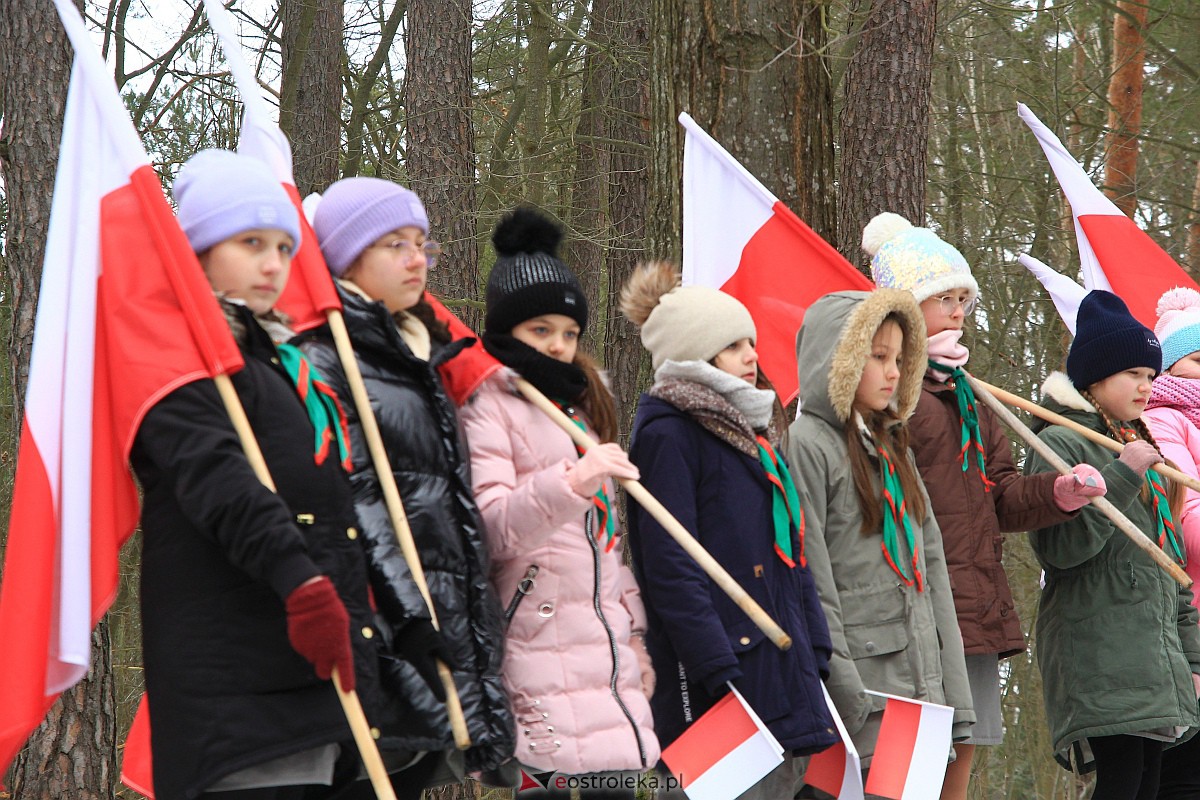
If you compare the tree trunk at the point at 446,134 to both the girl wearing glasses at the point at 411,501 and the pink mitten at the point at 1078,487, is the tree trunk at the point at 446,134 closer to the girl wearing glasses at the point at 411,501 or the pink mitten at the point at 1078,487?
the pink mitten at the point at 1078,487

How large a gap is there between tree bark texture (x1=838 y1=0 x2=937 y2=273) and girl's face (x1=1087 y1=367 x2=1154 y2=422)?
2047mm

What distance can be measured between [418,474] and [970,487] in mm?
2191

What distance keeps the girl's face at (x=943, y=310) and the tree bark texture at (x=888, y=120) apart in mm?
2078

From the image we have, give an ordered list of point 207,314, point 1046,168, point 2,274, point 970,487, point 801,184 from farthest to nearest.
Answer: point 1046,168 → point 2,274 → point 801,184 → point 970,487 → point 207,314

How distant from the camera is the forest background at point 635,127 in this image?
Result: 781 centimetres

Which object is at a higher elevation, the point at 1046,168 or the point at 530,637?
the point at 1046,168

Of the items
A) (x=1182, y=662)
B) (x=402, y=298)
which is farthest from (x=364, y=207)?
(x=1182, y=662)

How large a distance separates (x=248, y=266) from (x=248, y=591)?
75 cm

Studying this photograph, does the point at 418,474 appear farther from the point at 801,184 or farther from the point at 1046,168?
the point at 1046,168

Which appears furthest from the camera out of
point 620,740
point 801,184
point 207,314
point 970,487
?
point 801,184

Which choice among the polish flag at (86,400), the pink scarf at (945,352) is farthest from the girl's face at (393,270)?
the pink scarf at (945,352)

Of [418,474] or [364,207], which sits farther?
[364,207]

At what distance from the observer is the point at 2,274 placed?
999 centimetres

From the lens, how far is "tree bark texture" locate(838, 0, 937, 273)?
23.9 ft
